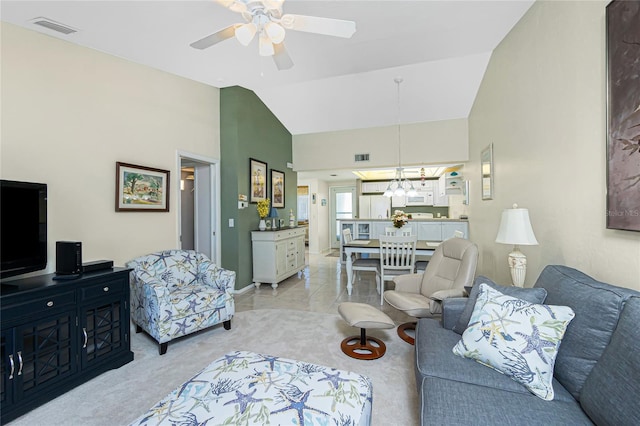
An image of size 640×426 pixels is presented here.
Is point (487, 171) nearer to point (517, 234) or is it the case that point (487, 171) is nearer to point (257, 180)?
point (517, 234)

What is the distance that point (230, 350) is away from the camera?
2.48m

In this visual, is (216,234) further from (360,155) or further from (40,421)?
(360,155)

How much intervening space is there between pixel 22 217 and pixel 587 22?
3.96m

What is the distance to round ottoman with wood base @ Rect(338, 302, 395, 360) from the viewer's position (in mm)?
2271

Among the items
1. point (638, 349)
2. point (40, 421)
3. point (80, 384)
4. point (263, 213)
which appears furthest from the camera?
point (263, 213)

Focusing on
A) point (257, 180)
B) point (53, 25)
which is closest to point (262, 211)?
point (257, 180)

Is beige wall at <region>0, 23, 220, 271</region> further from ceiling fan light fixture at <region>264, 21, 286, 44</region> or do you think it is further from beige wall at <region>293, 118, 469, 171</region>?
beige wall at <region>293, 118, 469, 171</region>

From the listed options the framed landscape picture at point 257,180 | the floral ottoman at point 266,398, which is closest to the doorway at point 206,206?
the framed landscape picture at point 257,180

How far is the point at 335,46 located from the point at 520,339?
3034 millimetres

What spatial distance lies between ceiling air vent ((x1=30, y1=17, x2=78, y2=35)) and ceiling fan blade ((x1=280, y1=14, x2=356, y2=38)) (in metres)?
1.91

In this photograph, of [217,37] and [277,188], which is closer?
[217,37]

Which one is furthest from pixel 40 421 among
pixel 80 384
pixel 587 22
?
pixel 587 22

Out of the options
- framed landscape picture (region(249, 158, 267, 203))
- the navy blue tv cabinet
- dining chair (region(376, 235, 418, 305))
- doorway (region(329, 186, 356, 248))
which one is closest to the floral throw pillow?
dining chair (region(376, 235, 418, 305))

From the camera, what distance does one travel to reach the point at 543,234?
2.25 m
